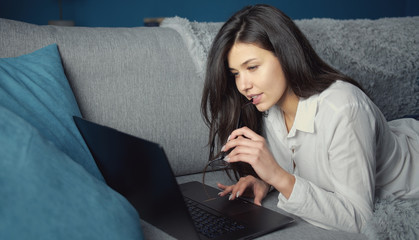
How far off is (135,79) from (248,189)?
567 millimetres

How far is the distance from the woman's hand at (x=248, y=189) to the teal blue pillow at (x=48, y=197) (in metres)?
0.51

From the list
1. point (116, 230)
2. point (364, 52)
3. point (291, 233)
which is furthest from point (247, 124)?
point (116, 230)

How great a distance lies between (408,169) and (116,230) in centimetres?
107

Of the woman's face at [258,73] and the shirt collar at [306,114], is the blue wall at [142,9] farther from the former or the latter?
the shirt collar at [306,114]

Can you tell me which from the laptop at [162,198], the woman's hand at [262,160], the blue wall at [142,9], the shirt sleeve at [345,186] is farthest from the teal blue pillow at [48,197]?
the blue wall at [142,9]

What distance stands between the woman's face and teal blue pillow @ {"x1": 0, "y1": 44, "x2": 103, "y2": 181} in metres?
0.51

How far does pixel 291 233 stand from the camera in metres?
1.04

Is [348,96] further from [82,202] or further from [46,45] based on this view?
[46,45]

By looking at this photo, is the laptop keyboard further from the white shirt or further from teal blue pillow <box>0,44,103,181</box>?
teal blue pillow <box>0,44,103,181</box>

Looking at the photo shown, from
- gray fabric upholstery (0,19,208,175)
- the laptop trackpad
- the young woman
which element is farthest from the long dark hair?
the laptop trackpad

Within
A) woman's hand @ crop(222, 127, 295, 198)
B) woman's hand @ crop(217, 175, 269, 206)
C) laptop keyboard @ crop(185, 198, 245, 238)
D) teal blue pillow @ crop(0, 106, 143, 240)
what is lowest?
woman's hand @ crop(217, 175, 269, 206)

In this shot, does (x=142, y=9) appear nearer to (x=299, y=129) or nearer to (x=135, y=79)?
(x=135, y=79)

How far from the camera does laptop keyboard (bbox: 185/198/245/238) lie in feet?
3.23

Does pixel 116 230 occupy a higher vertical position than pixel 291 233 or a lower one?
higher
